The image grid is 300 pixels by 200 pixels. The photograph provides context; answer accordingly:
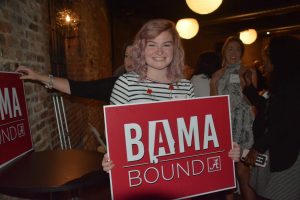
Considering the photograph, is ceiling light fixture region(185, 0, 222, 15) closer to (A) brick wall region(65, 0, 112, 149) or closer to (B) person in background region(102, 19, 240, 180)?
(A) brick wall region(65, 0, 112, 149)

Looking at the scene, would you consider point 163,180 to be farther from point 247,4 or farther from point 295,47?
point 247,4

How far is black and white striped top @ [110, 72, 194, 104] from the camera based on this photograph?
1.52 m

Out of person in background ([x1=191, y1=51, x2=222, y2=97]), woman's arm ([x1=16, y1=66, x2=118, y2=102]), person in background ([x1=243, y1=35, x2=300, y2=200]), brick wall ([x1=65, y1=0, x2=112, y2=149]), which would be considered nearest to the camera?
woman's arm ([x1=16, y1=66, x2=118, y2=102])

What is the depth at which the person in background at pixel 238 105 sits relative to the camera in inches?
110

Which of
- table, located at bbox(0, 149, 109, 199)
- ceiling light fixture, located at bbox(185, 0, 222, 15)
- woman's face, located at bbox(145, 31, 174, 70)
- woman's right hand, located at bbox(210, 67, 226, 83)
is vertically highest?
ceiling light fixture, located at bbox(185, 0, 222, 15)

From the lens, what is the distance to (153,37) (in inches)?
60.1

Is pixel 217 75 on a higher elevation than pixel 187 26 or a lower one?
lower

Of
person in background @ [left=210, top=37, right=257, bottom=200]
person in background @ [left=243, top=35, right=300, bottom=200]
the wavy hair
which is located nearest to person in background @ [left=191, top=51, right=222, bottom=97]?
person in background @ [left=210, top=37, right=257, bottom=200]

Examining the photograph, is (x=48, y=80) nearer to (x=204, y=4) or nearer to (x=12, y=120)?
(x=12, y=120)

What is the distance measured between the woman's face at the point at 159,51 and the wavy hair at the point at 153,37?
0.07 ft

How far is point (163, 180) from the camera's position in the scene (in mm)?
1360

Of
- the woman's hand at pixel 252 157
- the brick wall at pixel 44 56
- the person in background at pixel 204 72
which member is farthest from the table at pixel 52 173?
the person in background at pixel 204 72

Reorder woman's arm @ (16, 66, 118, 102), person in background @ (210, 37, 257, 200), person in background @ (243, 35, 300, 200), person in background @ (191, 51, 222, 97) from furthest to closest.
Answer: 1. person in background @ (191, 51, 222, 97)
2. person in background @ (210, 37, 257, 200)
3. person in background @ (243, 35, 300, 200)
4. woman's arm @ (16, 66, 118, 102)

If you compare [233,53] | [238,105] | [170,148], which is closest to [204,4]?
[233,53]
